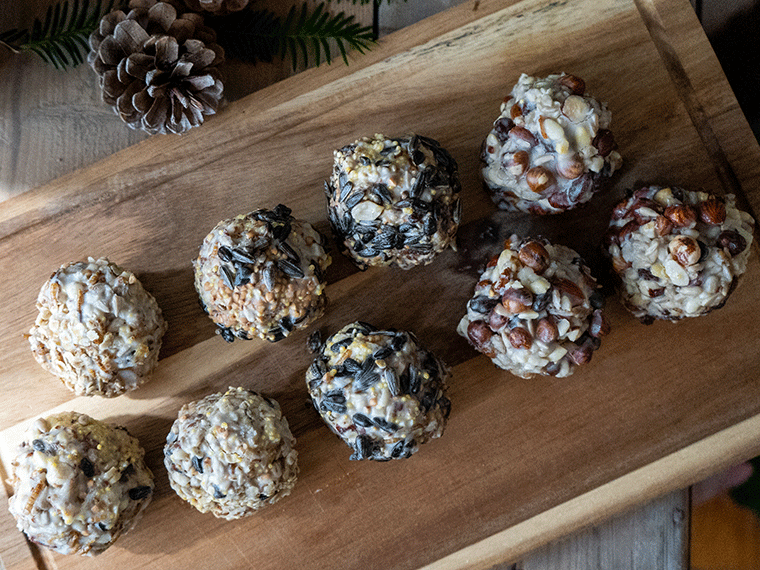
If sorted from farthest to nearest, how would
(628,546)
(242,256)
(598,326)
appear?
(628,546) < (598,326) < (242,256)

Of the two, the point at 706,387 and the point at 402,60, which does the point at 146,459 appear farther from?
the point at 706,387

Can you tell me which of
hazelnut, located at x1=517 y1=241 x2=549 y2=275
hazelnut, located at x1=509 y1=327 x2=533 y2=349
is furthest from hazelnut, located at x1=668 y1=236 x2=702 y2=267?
hazelnut, located at x1=509 y1=327 x2=533 y2=349

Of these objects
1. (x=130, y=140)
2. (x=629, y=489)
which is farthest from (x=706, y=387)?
(x=130, y=140)

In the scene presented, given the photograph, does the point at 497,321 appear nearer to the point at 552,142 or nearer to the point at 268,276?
the point at 552,142

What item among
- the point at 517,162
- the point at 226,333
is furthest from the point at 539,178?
the point at 226,333

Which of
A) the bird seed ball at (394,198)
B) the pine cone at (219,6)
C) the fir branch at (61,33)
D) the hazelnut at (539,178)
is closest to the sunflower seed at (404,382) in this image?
the bird seed ball at (394,198)

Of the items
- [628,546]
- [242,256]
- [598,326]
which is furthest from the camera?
[628,546]
